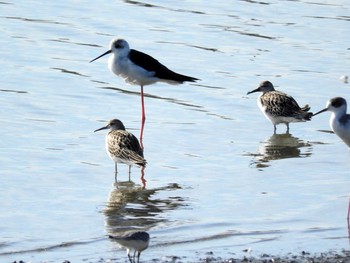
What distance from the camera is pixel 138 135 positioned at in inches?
599

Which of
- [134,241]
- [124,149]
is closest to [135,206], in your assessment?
[124,149]

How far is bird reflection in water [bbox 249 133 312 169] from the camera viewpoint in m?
13.9

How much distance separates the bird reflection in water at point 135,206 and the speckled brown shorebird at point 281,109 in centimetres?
352

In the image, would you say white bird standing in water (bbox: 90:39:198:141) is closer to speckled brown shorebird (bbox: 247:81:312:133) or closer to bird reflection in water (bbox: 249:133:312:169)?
speckled brown shorebird (bbox: 247:81:312:133)

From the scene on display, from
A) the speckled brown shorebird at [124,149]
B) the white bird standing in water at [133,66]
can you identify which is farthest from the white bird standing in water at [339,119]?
the white bird standing in water at [133,66]

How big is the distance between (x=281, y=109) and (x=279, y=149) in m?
0.97

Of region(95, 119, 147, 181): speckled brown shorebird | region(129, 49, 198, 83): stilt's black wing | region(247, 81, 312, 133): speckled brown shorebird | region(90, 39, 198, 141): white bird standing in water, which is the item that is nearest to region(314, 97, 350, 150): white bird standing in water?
region(95, 119, 147, 181): speckled brown shorebird

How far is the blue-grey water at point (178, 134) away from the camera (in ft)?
34.2

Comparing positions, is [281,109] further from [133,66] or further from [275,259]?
[275,259]

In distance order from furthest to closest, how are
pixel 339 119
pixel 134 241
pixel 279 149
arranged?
pixel 279 149 → pixel 339 119 → pixel 134 241

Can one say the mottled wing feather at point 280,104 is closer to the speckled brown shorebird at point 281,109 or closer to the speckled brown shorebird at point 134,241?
the speckled brown shorebird at point 281,109

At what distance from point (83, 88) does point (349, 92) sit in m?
4.32

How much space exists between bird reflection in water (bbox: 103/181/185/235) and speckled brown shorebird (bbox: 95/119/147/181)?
0.29 m

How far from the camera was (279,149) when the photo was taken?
14.6 metres
